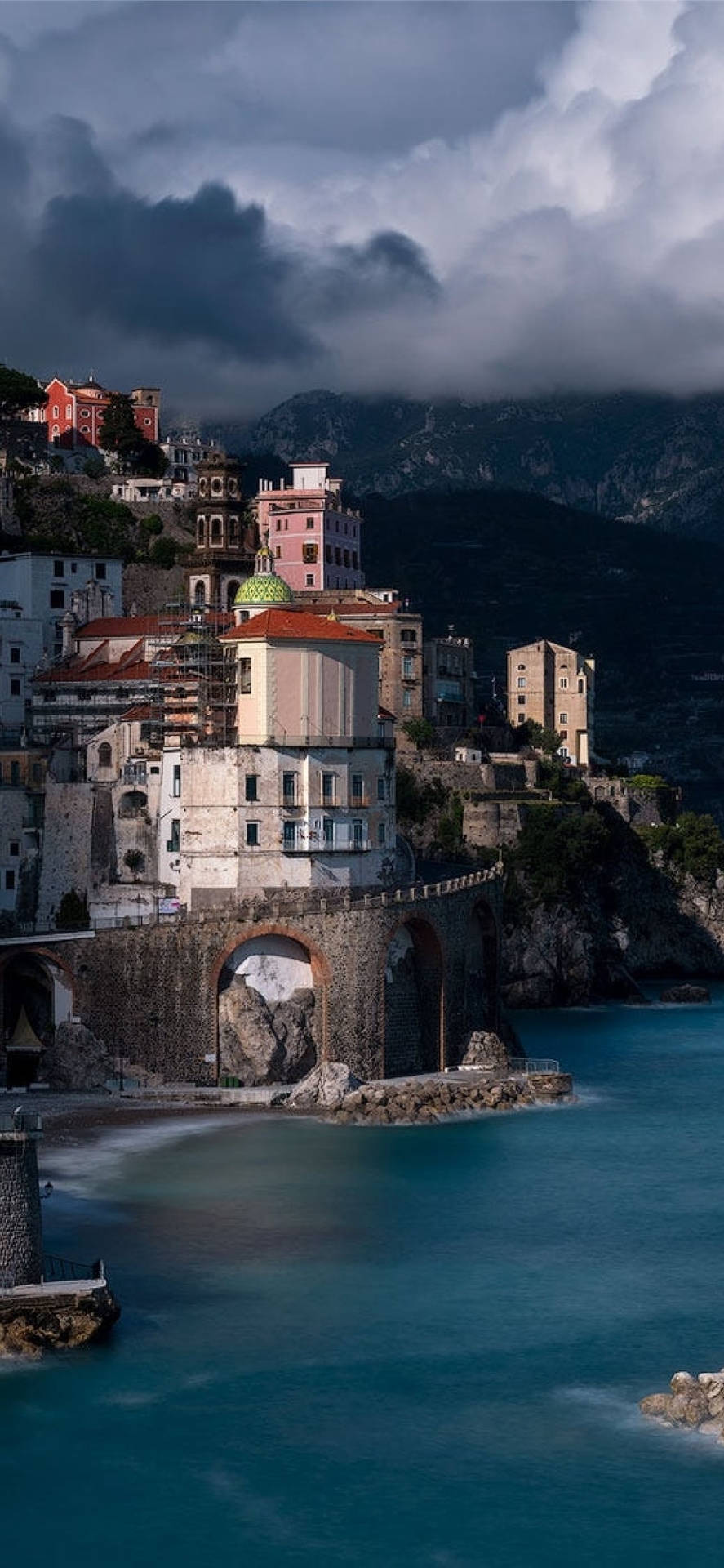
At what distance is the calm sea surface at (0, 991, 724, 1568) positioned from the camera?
49.4m

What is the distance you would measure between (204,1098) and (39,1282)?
93.9 ft

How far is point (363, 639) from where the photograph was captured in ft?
306

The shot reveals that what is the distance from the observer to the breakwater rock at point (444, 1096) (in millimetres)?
83875

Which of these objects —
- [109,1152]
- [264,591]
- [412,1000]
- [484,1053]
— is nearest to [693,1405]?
[109,1152]

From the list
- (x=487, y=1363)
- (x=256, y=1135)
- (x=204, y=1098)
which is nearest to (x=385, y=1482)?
(x=487, y=1363)

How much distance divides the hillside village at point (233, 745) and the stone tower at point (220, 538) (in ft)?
0.40

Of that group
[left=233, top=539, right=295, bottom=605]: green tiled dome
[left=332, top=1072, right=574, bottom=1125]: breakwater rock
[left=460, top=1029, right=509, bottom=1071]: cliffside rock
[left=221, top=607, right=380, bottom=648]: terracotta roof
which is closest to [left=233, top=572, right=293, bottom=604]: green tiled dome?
[left=233, top=539, right=295, bottom=605]: green tiled dome

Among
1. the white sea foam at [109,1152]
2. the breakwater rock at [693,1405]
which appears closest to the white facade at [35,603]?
the white sea foam at [109,1152]

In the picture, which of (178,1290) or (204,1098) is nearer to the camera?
(178,1290)

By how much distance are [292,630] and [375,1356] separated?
38.2 metres

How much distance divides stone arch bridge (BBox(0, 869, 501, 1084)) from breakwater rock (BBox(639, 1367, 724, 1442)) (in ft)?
114

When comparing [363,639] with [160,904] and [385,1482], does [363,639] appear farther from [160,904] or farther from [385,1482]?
[385,1482]

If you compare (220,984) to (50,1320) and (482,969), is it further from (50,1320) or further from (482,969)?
(50,1320)

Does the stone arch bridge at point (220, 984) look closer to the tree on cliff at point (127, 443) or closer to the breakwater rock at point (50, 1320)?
the breakwater rock at point (50, 1320)
